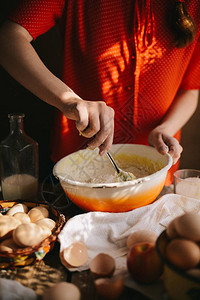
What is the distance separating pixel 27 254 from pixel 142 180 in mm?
393

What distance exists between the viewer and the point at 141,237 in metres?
0.72

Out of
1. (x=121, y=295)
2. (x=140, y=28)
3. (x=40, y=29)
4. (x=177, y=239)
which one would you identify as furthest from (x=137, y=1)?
(x=121, y=295)

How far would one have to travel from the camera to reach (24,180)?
112cm

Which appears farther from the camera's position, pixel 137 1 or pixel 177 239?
pixel 137 1

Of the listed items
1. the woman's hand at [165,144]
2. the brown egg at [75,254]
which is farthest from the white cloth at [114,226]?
the woman's hand at [165,144]

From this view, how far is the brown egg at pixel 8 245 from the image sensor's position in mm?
687

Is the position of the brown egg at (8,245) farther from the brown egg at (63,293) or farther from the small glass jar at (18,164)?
the small glass jar at (18,164)

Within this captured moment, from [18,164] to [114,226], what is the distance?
524 millimetres

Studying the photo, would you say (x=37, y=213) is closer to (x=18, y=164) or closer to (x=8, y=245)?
(x=8, y=245)

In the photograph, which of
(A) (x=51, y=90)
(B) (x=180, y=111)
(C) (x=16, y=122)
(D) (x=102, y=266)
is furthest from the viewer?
(B) (x=180, y=111)

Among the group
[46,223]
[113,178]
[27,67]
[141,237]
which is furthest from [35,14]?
[141,237]

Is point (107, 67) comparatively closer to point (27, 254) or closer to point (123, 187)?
point (123, 187)

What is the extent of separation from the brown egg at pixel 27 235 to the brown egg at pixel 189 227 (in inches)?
13.5

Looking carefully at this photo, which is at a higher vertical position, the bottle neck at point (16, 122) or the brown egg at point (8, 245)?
the bottle neck at point (16, 122)
